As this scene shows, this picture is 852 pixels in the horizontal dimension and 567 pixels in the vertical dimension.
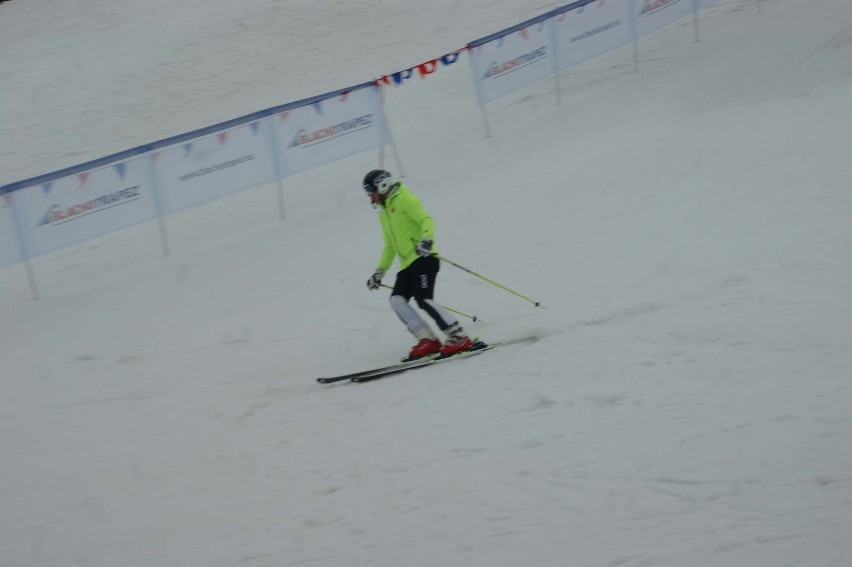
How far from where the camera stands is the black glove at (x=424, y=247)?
7562 mm

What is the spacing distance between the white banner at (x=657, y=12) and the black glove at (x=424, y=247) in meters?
11.2

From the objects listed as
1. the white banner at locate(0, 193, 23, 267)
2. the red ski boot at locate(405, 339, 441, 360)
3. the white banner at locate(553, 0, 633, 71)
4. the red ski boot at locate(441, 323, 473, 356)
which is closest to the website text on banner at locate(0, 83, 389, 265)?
the white banner at locate(0, 193, 23, 267)

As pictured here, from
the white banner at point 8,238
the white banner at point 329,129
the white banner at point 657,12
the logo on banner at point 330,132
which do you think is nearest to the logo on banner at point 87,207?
the white banner at point 8,238

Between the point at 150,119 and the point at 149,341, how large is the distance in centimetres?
1112

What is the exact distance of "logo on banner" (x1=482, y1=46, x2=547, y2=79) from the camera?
14930mm

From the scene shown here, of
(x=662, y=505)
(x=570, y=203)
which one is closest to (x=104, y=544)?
(x=662, y=505)

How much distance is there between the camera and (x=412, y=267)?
25.9 ft

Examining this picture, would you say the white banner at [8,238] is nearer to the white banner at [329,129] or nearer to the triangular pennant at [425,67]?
the white banner at [329,129]

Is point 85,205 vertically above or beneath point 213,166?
beneath

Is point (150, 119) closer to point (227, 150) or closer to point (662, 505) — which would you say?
point (227, 150)

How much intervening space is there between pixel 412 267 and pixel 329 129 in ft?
19.5

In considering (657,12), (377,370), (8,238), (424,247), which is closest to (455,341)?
(377,370)

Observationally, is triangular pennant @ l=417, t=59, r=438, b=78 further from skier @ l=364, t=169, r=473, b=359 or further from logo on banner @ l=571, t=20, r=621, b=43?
skier @ l=364, t=169, r=473, b=359

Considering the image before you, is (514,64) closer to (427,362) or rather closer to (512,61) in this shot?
(512,61)
